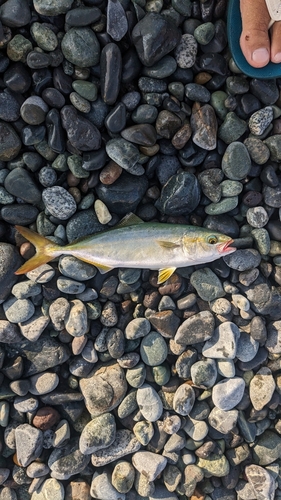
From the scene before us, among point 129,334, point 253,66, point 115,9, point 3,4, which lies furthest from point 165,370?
point 3,4

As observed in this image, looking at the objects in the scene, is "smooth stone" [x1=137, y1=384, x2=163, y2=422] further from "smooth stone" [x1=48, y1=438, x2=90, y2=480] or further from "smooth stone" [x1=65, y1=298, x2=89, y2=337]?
"smooth stone" [x1=65, y1=298, x2=89, y2=337]

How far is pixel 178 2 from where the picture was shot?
11.0ft

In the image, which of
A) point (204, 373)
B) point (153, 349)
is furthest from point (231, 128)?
point (204, 373)

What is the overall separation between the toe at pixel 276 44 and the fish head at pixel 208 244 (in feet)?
6.07

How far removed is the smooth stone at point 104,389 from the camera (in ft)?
12.0

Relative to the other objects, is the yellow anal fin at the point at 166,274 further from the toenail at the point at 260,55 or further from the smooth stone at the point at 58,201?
the toenail at the point at 260,55

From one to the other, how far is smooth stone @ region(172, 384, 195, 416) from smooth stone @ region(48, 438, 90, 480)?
1.10m

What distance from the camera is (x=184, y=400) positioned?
370 centimetres

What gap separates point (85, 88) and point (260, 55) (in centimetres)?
172

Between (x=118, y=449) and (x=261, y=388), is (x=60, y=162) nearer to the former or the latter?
(x=118, y=449)

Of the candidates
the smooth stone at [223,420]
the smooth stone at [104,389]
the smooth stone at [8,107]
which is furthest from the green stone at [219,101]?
the smooth stone at [223,420]

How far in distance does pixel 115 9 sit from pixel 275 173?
7.13 feet

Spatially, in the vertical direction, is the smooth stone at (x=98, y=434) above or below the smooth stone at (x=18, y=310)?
below

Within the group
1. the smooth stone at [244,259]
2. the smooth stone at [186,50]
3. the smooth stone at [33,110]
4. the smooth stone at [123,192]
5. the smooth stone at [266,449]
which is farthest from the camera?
the smooth stone at [266,449]
